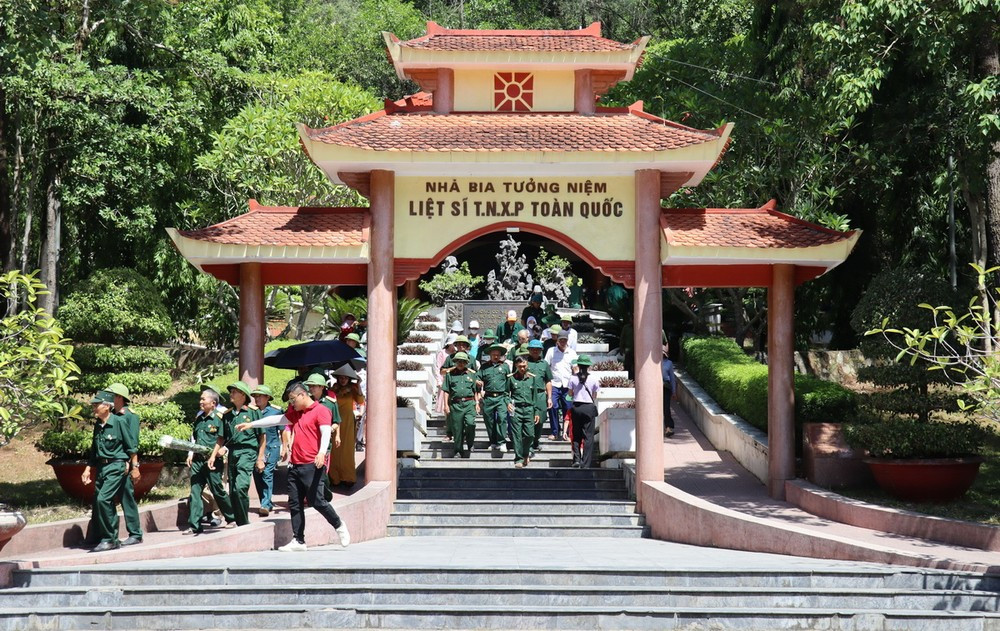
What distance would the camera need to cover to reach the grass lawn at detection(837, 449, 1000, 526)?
12531 millimetres

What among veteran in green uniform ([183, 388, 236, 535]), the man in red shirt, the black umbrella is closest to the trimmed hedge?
the black umbrella

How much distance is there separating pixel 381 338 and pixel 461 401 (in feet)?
7.49

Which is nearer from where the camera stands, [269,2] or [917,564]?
[917,564]

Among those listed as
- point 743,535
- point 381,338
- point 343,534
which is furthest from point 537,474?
point 343,534

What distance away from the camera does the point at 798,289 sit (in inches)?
954

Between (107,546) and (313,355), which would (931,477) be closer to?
(313,355)

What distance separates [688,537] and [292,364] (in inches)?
256

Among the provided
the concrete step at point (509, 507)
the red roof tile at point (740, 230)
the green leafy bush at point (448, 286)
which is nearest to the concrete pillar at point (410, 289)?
the green leafy bush at point (448, 286)

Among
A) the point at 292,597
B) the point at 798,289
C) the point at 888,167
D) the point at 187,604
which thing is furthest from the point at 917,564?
the point at 798,289

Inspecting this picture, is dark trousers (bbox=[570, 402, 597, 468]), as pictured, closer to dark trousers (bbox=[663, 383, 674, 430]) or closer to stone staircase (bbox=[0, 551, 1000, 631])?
dark trousers (bbox=[663, 383, 674, 430])

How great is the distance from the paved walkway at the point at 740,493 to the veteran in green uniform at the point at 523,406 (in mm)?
2137

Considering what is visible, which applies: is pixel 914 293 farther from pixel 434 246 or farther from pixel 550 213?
pixel 434 246

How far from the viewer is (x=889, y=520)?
40.5 feet

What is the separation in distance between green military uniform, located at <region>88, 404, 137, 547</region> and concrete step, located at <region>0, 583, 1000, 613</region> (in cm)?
185
